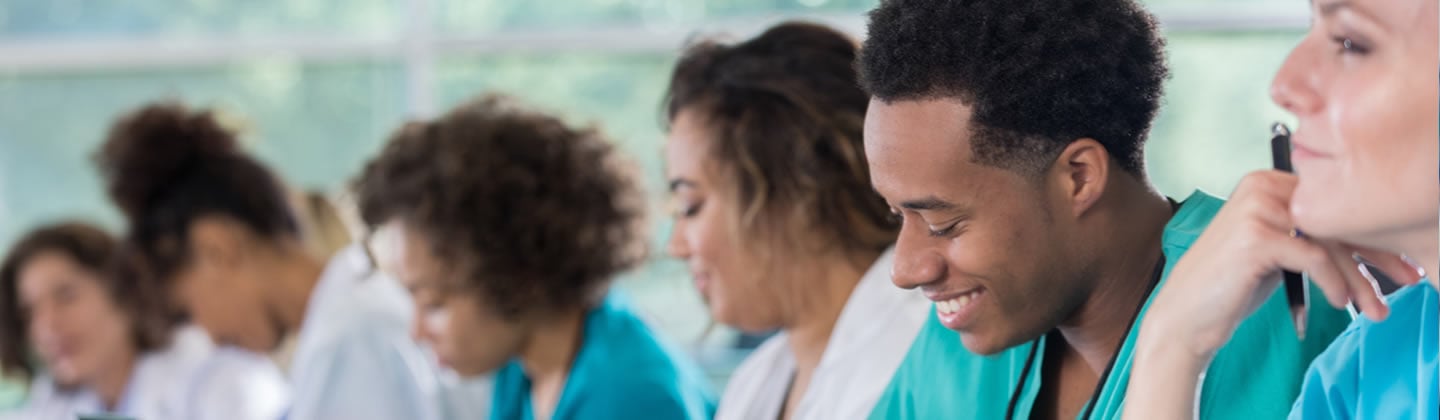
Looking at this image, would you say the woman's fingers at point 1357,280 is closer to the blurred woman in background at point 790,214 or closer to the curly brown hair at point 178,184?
the blurred woman in background at point 790,214

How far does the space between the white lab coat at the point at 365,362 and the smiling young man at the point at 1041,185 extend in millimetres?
1507

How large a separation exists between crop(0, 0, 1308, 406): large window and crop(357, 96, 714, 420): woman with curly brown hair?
1.74 m

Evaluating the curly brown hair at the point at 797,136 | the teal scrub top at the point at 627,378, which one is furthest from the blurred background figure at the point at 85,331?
the curly brown hair at the point at 797,136

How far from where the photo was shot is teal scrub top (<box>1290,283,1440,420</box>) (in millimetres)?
1004

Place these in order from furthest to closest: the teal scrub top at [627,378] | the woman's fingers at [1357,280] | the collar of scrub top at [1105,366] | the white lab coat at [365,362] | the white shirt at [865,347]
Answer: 1. the white lab coat at [365,362]
2. the teal scrub top at [627,378]
3. the white shirt at [865,347]
4. the collar of scrub top at [1105,366]
5. the woman's fingers at [1357,280]

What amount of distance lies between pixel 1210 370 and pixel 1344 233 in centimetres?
29

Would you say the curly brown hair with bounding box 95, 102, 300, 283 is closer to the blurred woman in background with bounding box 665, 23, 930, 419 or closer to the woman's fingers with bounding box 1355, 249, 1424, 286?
the blurred woman in background with bounding box 665, 23, 930, 419

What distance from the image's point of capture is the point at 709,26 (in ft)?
14.6

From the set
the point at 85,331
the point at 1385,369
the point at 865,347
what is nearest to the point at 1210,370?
the point at 1385,369

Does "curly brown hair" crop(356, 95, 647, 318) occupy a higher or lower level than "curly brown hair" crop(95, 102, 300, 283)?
higher

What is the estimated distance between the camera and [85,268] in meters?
3.82

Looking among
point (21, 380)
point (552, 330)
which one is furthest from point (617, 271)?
point (21, 380)

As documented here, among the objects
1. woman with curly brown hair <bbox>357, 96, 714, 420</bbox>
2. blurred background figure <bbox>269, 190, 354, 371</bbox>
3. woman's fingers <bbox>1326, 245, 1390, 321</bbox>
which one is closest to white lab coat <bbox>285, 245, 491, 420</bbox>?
woman with curly brown hair <bbox>357, 96, 714, 420</bbox>

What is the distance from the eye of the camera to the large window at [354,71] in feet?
14.3
